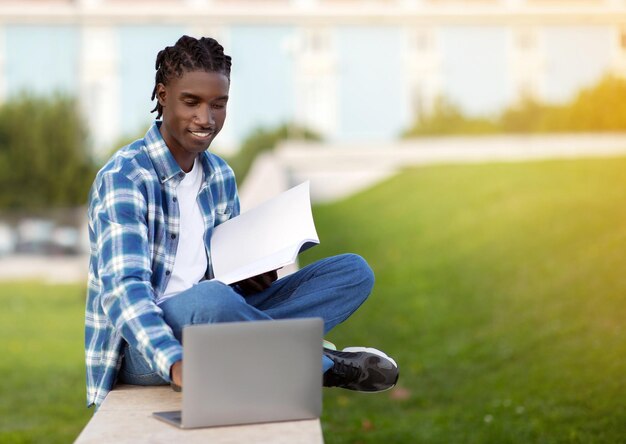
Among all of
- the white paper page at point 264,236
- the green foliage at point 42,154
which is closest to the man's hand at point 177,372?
the white paper page at point 264,236

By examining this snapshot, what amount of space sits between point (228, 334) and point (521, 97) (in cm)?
3701

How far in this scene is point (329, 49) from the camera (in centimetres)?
4478

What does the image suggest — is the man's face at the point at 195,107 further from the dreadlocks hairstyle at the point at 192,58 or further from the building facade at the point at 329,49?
the building facade at the point at 329,49

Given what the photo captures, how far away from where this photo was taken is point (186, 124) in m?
2.87

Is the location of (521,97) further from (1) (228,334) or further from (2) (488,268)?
(1) (228,334)

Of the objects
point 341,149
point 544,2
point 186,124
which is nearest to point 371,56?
point 544,2

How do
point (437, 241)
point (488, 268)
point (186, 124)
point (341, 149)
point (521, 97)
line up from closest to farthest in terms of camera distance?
point (186, 124) → point (488, 268) → point (437, 241) → point (341, 149) → point (521, 97)

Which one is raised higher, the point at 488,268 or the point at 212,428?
the point at 212,428

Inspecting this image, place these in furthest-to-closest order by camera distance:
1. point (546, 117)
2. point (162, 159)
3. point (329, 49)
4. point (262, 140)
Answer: point (329, 49) < point (262, 140) < point (546, 117) < point (162, 159)

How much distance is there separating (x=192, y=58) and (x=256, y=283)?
0.63m

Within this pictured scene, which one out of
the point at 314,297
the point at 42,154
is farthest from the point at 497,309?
the point at 42,154

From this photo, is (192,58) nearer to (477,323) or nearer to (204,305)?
(204,305)

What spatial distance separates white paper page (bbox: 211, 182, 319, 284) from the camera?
2.81 m

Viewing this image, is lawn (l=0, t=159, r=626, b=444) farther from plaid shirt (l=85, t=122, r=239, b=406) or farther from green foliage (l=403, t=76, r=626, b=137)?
green foliage (l=403, t=76, r=626, b=137)
